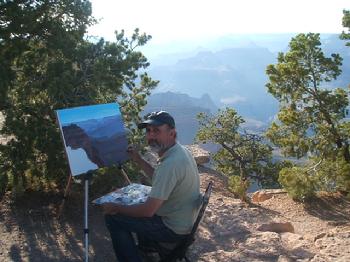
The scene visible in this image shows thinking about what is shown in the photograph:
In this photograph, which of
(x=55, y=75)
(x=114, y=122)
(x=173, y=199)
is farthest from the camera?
(x=55, y=75)

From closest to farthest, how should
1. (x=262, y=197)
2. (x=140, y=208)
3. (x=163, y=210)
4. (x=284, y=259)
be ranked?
(x=140, y=208), (x=163, y=210), (x=284, y=259), (x=262, y=197)

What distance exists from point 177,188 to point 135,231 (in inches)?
28.6

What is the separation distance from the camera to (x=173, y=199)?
5.23 meters

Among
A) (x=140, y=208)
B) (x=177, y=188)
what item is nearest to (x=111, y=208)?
(x=140, y=208)

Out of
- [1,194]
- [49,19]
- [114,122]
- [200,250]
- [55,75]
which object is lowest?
[200,250]

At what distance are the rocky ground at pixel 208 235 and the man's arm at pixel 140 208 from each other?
2006 mm

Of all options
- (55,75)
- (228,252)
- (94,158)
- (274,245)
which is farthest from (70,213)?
(274,245)

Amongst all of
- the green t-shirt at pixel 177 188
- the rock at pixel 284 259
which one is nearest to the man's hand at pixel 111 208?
the green t-shirt at pixel 177 188

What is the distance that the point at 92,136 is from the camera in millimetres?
7223

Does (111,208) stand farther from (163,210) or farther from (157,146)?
(157,146)

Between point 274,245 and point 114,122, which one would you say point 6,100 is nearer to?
point 114,122

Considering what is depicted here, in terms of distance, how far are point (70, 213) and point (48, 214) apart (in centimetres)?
39

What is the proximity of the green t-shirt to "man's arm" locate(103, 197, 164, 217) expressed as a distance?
2.7 inches

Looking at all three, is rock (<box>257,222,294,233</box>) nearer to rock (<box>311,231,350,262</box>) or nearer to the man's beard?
rock (<box>311,231,350,262</box>)
